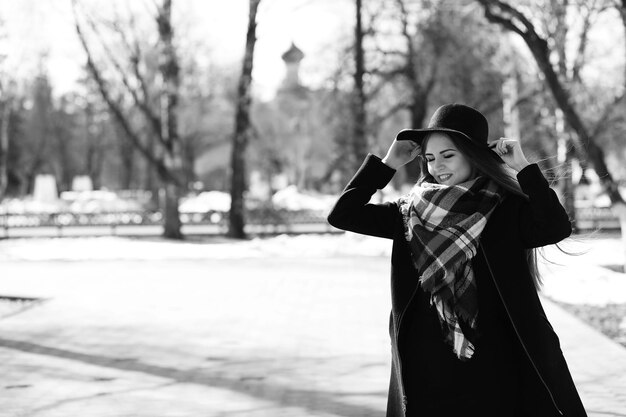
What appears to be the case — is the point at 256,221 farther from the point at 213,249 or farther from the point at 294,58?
the point at 294,58

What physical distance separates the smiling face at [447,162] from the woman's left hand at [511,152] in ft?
0.43

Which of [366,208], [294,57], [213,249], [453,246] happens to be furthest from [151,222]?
[453,246]

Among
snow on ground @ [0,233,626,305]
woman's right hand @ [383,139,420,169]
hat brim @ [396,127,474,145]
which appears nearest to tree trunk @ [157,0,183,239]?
snow on ground @ [0,233,626,305]

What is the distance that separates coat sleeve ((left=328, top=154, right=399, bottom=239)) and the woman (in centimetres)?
18

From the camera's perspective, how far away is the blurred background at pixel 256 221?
24.5 feet

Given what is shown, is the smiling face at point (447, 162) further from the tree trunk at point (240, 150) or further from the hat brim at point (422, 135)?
the tree trunk at point (240, 150)

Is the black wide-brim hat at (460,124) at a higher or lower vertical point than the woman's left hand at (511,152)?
higher

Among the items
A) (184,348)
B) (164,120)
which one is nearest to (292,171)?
(164,120)

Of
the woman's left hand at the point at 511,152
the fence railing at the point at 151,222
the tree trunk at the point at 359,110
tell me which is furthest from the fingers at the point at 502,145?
the fence railing at the point at 151,222

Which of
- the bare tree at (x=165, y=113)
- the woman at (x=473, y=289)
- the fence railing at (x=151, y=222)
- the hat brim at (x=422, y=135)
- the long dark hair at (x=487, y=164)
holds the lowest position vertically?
the fence railing at (x=151, y=222)

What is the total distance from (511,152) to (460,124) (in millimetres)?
250

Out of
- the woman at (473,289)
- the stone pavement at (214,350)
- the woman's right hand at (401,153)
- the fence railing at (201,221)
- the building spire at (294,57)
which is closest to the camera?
the woman at (473,289)

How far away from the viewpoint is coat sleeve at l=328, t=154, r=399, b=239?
3.63m

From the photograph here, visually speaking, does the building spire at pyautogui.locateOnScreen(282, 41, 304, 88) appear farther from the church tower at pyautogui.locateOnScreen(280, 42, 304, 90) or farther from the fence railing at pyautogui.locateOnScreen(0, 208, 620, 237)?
the fence railing at pyautogui.locateOnScreen(0, 208, 620, 237)
